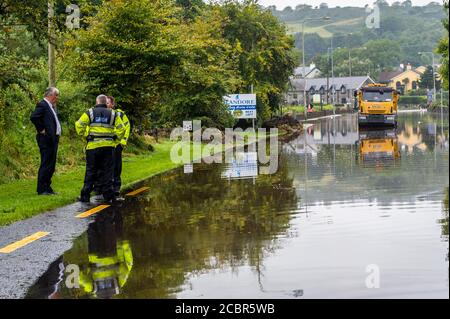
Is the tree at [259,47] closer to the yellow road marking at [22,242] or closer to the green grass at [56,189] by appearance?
the green grass at [56,189]

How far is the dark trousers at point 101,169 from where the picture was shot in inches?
524

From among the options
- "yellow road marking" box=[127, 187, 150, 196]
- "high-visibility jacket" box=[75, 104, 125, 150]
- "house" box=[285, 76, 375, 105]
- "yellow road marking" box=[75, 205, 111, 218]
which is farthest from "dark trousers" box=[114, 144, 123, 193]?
"house" box=[285, 76, 375, 105]

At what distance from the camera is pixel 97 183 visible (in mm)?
13789

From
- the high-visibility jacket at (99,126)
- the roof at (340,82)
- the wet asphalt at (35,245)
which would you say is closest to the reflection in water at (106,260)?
the wet asphalt at (35,245)

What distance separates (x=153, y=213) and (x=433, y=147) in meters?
17.0

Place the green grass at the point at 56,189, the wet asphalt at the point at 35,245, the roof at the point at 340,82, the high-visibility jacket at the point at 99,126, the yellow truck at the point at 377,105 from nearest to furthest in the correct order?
1. the wet asphalt at the point at 35,245
2. the green grass at the point at 56,189
3. the high-visibility jacket at the point at 99,126
4. the yellow truck at the point at 377,105
5. the roof at the point at 340,82

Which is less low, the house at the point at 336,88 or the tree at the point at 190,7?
the tree at the point at 190,7

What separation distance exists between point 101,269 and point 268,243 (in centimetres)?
194

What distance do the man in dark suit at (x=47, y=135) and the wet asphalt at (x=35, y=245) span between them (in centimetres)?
144

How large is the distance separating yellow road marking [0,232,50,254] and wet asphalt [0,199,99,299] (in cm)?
8

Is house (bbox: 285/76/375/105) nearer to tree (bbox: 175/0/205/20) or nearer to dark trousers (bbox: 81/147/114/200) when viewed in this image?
tree (bbox: 175/0/205/20)

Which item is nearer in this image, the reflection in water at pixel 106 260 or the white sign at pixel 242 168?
the reflection in water at pixel 106 260

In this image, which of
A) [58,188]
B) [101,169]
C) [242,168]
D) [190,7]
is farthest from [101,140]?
[190,7]

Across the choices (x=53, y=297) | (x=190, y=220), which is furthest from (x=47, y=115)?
(x=53, y=297)
